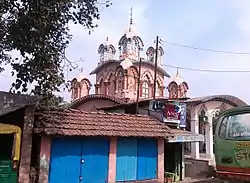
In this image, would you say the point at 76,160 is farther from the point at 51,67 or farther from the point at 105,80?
the point at 105,80

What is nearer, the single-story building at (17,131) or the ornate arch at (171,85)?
the single-story building at (17,131)

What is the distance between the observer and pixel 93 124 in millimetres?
12875

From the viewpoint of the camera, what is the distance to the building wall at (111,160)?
11.2 metres

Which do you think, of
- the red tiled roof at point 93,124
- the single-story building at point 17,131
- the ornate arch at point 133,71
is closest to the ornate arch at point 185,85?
the ornate arch at point 133,71

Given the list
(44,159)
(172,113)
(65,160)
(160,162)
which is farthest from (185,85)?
(44,159)

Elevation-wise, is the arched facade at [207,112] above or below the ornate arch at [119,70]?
below

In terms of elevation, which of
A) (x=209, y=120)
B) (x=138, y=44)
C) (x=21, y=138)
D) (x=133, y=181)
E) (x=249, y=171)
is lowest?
(x=133, y=181)

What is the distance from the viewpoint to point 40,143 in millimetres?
11273

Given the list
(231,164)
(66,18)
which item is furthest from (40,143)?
(231,164)

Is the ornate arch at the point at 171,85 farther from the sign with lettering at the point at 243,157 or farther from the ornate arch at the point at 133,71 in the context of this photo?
the sign with lettering at the point at 243,157

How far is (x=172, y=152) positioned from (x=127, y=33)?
2040cm

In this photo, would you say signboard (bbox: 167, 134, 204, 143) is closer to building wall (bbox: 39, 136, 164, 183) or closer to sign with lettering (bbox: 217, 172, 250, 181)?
building wall (bbox: 39, 136, 164, 183)

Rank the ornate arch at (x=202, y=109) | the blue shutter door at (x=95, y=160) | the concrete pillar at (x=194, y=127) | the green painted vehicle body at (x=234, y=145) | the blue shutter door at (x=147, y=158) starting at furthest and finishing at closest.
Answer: the ornate arch at (x=202, y=109) → the concrete pillar at (x=194, y=127) → the blue shutter door at (x=147, y=158) → the blue shutter door at (x=95, y=160) → the green painted vehicle body at (x=234, y=145)

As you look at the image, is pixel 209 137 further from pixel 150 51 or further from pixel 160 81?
pixel 150 51
